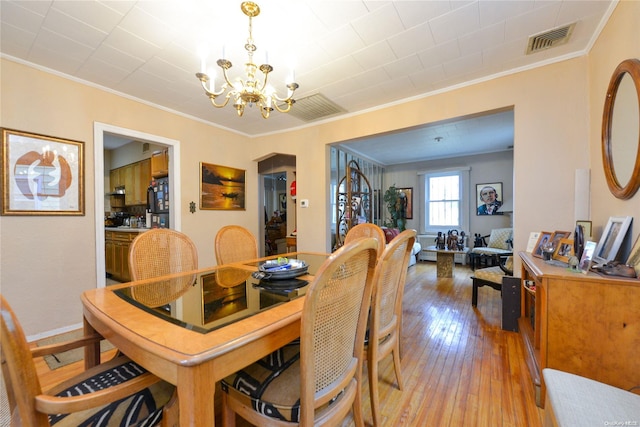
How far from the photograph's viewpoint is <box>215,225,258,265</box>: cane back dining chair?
7.36 feet

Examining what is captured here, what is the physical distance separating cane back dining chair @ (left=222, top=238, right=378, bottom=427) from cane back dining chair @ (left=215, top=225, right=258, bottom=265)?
1.31m

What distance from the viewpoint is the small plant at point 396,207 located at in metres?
6.53

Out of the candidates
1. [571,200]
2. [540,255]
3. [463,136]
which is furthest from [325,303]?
[463,136]

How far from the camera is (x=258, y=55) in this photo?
229 cm

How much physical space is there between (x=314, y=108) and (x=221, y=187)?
1.94 m

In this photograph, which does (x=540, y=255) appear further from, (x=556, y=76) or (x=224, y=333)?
(x=224, y=333)

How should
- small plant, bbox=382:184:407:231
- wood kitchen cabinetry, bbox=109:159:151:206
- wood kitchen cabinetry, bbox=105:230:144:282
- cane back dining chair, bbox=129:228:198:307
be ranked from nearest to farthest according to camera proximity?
1. cane back dining chair, bbox=129:228:198:307
2. wood kitchen cabinetry, bbox=105:230:144:282
3. wood kitchen cabinetry, bbox=109:159:151:206
4. small plant, bbox=382:184:407:231

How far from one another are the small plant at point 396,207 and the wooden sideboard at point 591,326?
5.05 m

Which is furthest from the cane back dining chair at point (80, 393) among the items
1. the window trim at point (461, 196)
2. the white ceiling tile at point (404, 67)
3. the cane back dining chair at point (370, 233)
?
the window trim at point (461, 196)

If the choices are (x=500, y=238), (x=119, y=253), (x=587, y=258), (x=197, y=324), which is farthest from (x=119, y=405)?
(x=500, y=238)

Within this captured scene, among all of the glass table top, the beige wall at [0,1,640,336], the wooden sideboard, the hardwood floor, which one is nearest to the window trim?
the hardwood floor

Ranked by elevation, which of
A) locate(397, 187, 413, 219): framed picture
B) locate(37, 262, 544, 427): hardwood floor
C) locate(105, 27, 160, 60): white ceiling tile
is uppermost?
locate(105, 27, 160, 60): white ceiling tile

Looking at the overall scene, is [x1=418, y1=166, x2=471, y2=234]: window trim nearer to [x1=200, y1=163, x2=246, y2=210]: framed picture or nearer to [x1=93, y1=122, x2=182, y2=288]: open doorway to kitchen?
[x1=200, y1=163, x2=246, y2=210]: framed picture

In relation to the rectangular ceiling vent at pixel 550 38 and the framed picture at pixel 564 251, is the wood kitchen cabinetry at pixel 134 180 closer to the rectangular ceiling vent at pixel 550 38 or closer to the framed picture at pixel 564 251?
the rectangular ceiling vent at pixel 550 38
